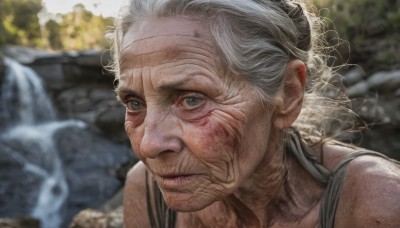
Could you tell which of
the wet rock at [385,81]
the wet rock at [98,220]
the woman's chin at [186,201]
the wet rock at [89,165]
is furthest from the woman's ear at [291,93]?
the wet rock at [89,165]

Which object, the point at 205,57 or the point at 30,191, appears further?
the point at 30,191

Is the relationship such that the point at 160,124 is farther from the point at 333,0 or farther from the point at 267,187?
the point at 333,0

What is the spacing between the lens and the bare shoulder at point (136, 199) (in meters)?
2.23

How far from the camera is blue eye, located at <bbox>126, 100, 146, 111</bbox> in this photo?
5.41 ft

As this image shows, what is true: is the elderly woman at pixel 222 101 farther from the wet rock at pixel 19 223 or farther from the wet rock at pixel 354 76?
the wet rock at pixel 354 76

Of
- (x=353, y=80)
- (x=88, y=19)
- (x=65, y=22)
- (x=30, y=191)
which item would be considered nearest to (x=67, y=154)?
(x=30, y=191)

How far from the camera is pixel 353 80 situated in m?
8.86

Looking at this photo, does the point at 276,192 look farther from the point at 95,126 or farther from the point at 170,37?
the point at 95,126

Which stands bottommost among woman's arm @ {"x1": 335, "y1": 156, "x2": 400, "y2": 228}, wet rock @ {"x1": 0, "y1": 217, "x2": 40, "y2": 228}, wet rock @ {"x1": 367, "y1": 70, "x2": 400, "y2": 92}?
wet rock @ {"x1": 0, "y1": 217, "x2": 40, "y2": 228}

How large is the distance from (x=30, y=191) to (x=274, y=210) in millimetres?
8888

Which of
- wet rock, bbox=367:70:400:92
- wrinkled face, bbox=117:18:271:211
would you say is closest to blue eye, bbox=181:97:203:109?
wrinkled face, bbox=117:18:271:211

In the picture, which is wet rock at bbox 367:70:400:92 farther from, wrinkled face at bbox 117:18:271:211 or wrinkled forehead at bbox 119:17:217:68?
wrinkled forehead at bbox 119:17:217:68

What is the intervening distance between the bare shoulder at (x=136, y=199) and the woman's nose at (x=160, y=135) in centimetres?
73

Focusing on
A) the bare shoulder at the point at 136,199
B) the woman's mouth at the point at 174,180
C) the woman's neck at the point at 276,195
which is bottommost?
the bare shoulder at the point at 136,199
